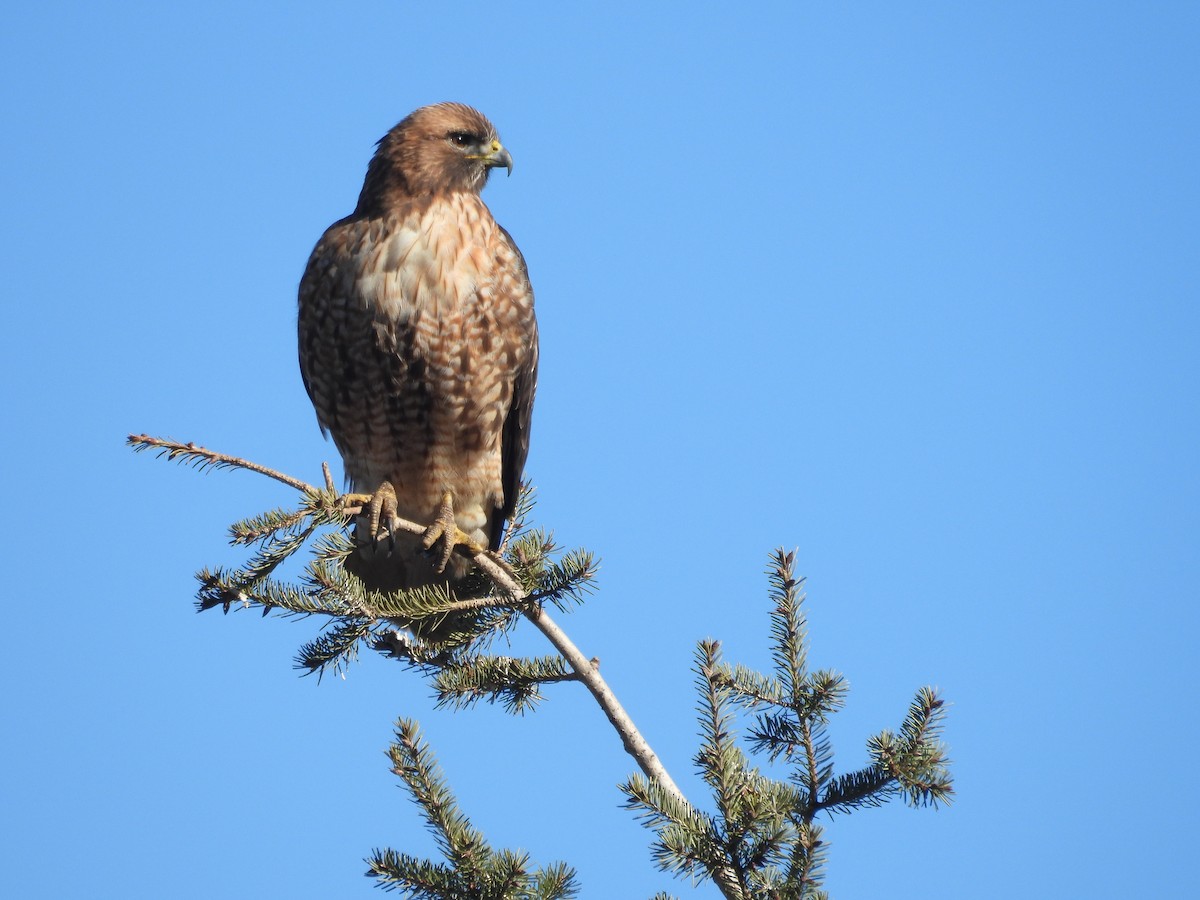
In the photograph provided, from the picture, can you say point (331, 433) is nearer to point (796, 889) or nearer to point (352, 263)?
point (352, 263)


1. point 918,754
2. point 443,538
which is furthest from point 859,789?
point 443,538

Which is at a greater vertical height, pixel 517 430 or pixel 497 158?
pixel 497 158

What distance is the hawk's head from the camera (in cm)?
506

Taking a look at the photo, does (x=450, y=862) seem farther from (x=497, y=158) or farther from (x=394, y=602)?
(x=497, y=158)

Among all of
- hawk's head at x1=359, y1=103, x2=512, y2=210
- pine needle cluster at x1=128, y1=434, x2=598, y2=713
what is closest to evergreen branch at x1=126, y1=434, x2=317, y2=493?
pine needle cluster at x1=128, y1=434, x2=598, y2=713

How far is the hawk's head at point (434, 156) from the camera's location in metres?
5.06

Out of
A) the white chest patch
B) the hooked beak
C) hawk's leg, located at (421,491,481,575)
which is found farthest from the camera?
the hooked beak

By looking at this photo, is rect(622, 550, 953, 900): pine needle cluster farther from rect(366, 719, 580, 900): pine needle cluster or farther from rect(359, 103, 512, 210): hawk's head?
rect(359, 103, 512, 210): hawk's head

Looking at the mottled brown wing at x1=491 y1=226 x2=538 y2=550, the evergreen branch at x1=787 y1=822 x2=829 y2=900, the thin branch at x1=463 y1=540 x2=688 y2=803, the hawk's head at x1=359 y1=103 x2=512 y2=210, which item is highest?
the hawk's head at x1=359 y1=103 x2=512 y2=210

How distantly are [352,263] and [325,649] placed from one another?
5.61ft

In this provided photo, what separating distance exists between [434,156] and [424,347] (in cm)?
91

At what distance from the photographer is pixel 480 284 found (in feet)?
15.9

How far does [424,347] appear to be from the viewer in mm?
4773

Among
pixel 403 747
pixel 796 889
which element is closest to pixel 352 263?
pixel 403 747
